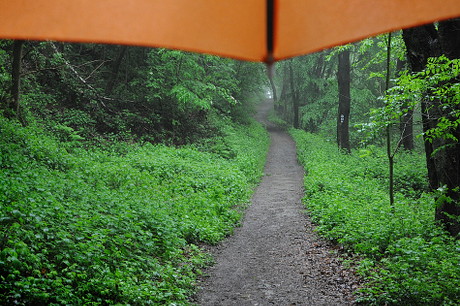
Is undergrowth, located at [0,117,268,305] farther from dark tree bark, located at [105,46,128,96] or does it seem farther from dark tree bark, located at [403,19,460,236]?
dark tree bark, located at [105,46,128,96]

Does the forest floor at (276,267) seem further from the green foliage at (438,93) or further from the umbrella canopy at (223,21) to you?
the umbrella canopy at (223,21)

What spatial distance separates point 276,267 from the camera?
638 centimetres

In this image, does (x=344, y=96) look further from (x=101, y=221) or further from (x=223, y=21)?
(x=223, y=21)

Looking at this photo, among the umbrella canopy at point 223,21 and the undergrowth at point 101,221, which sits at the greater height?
the umbrella canopy at point 223,21

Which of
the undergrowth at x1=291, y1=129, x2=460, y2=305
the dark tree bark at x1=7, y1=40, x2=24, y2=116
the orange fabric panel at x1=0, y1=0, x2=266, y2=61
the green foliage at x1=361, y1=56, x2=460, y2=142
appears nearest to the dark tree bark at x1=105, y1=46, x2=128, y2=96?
the dark tree bark at x1=7, y1=40, x2=24, y2=116

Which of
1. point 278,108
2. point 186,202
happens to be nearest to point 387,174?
point 186,202

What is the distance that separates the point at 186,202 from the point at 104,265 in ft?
14.4

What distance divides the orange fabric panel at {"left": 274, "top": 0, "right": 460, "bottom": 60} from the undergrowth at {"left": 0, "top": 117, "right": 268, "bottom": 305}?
360cm

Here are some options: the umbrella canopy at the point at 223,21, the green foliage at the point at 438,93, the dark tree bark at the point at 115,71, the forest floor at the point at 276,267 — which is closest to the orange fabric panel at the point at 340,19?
the umbrella canopy at the point at 223,21

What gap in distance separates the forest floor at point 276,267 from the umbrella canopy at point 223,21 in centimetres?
455

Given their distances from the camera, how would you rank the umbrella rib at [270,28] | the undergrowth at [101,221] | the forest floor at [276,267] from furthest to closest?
the forest floor at [276,267] < the undergrowth at [101,221] < the umbrella rib at [270,28]

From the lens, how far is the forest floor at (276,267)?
521 cm

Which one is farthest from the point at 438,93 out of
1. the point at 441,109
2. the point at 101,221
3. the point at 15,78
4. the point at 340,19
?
the point at 15,78

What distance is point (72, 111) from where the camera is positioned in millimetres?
13734
